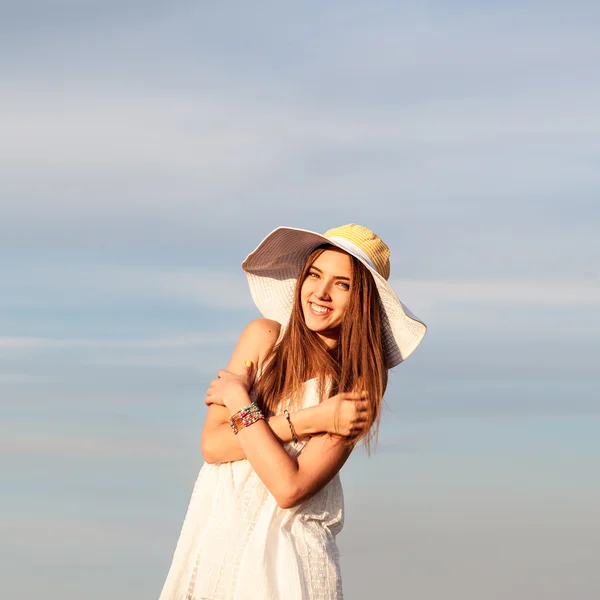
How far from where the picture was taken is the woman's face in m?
5.51

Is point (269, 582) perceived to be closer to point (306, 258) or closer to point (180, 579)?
point (180, 579)

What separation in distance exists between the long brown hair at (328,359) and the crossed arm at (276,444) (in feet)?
0.49

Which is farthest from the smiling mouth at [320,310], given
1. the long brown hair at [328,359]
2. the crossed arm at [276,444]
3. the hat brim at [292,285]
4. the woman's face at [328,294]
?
the crossed arm at [276,444]

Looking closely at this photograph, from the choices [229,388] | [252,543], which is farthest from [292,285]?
[252,543]

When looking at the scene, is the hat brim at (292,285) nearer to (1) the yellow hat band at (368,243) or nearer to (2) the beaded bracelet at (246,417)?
(1) the yellow hat band at (368,243)

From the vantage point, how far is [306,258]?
5934 mm

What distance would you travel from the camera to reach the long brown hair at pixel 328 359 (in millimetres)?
5531

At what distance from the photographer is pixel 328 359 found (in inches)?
219

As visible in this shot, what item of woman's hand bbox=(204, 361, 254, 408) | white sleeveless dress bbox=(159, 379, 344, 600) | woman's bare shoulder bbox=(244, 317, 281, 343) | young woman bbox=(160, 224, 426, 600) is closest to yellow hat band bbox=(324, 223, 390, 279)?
young woman bbox=(160, 224, 426, 600)

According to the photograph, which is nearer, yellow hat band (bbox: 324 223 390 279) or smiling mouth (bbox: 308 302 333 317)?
smiling mouth (bbox: 308 302 333 317)

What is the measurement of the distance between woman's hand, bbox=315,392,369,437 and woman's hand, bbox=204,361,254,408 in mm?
403

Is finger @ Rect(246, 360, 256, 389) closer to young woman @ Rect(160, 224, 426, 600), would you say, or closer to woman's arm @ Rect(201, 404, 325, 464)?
young woman @ Rect(160, 224, 426, 600)

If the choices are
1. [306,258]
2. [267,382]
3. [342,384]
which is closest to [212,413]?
[267,382]

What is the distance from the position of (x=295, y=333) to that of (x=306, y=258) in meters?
0.54
